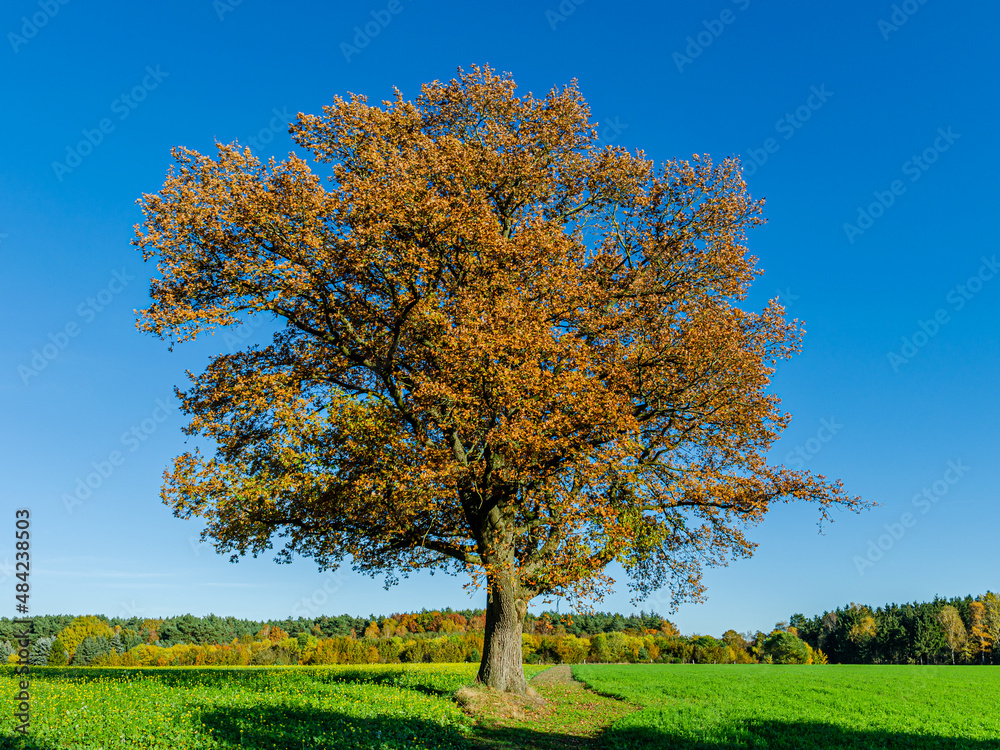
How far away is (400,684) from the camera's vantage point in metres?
22.7

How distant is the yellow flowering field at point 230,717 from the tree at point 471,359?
13.1ft

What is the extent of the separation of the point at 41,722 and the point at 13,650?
66366mm

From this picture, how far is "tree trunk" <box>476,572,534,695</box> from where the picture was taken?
67.2 ft

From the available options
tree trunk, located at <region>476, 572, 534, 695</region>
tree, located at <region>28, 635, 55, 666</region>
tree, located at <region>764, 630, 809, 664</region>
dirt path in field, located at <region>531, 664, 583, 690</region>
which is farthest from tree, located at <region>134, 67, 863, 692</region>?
tree, located at <region>764, 630, 809, 664</region>

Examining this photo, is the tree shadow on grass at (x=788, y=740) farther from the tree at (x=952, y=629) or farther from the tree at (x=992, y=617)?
the tree at (x=952, y=629)

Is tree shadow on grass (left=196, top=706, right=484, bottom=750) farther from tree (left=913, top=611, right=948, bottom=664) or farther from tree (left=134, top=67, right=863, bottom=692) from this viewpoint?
tree (left=913, top=611, right=948, bottom=664)

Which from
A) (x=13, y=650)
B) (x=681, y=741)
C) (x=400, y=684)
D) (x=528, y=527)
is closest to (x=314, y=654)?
(x=13, y=650)

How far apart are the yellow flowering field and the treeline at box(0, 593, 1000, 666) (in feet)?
160

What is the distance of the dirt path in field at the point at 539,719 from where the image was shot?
15735 millimetres

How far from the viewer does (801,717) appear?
19.7 meters

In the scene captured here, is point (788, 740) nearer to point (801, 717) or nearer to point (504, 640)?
point (801, 717)

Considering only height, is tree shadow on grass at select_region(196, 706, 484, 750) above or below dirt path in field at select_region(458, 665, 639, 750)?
above

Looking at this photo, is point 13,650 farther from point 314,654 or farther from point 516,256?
point 516,256

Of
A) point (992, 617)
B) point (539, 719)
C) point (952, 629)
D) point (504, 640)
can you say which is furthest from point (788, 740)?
point (992, 617)
